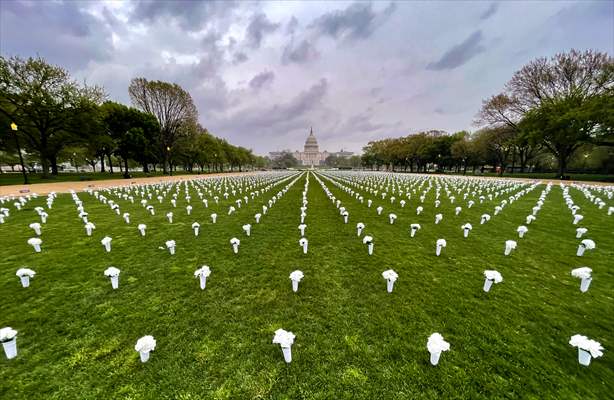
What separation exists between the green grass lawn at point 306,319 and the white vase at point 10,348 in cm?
8

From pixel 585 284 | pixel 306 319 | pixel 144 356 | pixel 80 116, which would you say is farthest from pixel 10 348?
pixel 80 116

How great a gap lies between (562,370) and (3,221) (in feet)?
46.9

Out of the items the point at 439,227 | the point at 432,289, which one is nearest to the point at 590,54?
the point at 439,227

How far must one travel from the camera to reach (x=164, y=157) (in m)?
41.2

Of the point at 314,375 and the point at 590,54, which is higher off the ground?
the point at 590,54

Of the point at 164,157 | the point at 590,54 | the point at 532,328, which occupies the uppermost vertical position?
the point at 590,54

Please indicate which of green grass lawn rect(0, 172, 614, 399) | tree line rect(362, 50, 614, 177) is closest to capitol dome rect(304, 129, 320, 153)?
tree line rect(362, 50, 614, 177)

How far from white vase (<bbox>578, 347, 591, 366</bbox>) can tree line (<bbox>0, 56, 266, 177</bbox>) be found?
1164 inches

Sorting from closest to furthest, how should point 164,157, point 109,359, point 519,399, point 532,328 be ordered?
point 519,399 < point 109,359 < point 532,328 < point 164,157

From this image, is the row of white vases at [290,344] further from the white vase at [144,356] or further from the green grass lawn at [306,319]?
the green grass lawn at [306,319]

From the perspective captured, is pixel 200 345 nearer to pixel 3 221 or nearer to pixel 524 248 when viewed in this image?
pixel 524 248

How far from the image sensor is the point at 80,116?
27.3 m

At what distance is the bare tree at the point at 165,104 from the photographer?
115 ft

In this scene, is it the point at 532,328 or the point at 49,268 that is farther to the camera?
the point at 49,268
